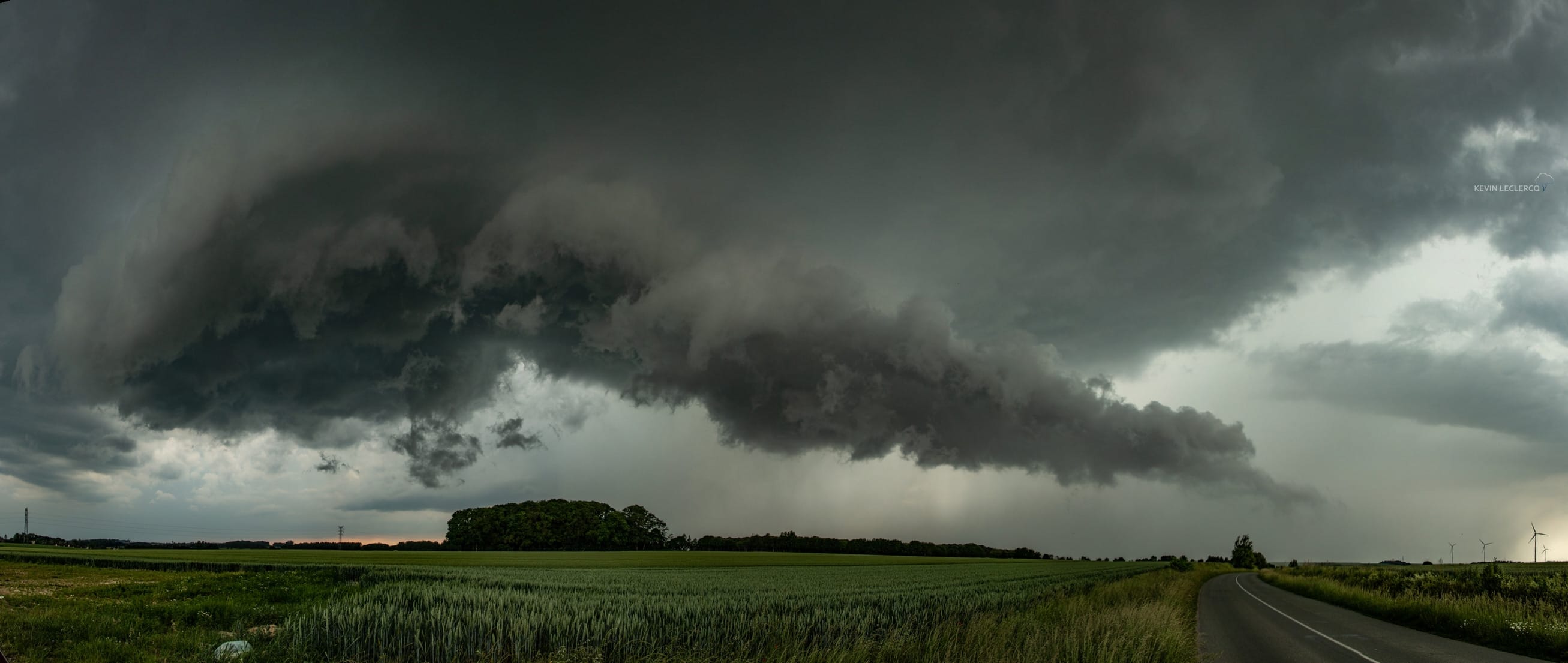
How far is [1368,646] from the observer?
61.9ft

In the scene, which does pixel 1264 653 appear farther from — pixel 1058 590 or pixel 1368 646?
pixel 1058 590

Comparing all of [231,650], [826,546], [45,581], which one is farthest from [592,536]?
[231,650]

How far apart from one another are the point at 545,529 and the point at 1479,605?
14755 cm

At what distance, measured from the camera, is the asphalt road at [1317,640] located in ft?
55.0

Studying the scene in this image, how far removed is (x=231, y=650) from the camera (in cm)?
1497

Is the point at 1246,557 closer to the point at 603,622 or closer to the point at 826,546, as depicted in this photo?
the point at 826,546

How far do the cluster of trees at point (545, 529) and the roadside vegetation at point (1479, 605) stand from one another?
13329 cm

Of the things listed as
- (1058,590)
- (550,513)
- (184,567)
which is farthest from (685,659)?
(550,513)

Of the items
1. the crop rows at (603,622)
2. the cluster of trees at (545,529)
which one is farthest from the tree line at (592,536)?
the crop rows at (603,622)

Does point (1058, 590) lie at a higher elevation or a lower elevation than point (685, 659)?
lower

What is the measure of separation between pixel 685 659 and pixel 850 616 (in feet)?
21.6

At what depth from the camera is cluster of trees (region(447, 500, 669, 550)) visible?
14875 centimetres

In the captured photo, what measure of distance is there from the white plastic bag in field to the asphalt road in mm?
20454

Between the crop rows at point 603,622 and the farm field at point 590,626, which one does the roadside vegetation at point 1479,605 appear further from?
the crop rows at point 603,622
